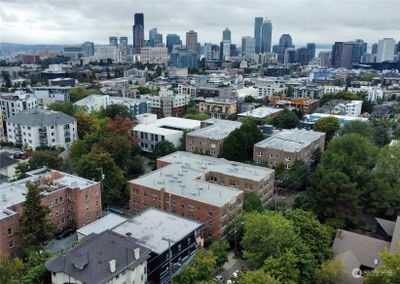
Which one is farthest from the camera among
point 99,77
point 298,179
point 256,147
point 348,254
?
point 99,77

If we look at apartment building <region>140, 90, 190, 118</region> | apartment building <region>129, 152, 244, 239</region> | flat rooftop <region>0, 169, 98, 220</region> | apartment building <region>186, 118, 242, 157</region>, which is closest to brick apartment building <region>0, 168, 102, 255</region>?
flat rooftop <region>0, 169, 98, 220</region>

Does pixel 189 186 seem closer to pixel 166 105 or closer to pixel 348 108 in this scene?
pixel 166 105

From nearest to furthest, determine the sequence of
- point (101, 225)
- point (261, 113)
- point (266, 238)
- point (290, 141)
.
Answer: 1. point (266, 238)
2. point (101, 225)
3. point (290, 141)
4. point (261, 113)

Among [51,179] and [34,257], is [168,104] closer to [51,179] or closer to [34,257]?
[51,179]

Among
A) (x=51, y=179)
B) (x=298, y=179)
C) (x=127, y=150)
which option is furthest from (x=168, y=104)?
(x=51, y=179)

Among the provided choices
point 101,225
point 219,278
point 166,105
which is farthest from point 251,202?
point 166,105

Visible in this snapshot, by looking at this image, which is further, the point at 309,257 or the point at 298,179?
the point at 298,179

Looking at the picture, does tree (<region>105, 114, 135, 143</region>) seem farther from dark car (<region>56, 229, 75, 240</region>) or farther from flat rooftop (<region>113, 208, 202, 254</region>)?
flat rooftop (<region>113, 208, 202, 254</region>)
